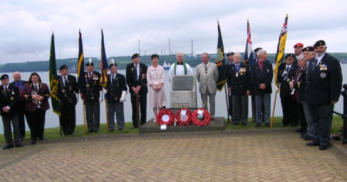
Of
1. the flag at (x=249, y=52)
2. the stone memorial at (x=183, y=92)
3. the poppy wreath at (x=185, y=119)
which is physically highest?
the flag at (x=249, y=52)

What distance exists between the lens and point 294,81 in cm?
807

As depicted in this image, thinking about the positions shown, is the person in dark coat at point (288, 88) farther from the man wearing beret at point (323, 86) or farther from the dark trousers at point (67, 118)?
the dark trousers at point (67, 118)

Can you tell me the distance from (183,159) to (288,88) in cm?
393

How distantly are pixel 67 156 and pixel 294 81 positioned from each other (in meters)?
5.27

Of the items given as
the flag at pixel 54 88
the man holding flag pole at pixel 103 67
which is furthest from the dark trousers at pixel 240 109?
the flag at pixel 54 88

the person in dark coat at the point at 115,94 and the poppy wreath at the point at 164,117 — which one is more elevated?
the person in dark coat at the point at 115,94

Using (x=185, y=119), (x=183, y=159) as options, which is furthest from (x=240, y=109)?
(x=183, y=159)

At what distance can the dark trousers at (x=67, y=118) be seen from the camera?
9.75 meters

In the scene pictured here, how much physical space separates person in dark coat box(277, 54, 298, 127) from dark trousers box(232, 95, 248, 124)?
39.7 inches

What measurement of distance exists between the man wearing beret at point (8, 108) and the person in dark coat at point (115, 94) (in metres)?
2.47

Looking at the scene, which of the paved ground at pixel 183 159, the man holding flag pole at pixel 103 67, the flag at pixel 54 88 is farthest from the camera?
the man holding flag pole at pixel 103 67

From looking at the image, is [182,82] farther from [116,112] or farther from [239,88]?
[116,112]

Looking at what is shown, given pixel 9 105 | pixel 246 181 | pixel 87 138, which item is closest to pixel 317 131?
pixel 246 181

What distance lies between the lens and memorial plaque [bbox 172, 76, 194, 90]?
10133mm
